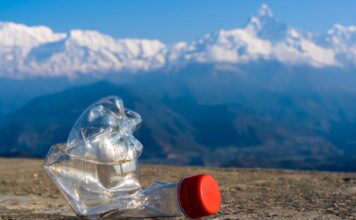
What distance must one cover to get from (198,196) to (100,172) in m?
1.93

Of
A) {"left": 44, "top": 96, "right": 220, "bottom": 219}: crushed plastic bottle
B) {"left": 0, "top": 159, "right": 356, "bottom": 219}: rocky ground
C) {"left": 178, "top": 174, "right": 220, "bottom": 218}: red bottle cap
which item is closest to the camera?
{"left": 178, "top": 174, "right": 220, "bottom": 218}: red bottle cap

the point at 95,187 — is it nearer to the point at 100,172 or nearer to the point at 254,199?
the point at 100,172

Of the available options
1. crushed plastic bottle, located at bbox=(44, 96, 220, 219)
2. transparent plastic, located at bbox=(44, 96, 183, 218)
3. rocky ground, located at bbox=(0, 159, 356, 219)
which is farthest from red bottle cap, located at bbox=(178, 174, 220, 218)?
rocky ground, located at bbox=(0, 159, 356, 219)

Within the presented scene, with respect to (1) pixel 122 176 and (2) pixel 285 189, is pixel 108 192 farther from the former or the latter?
(2) pixel 285 189

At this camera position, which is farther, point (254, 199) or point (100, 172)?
point (254, 199)

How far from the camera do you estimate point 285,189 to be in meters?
14.6

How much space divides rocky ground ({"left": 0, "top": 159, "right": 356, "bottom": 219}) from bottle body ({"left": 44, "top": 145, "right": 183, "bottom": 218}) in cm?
100

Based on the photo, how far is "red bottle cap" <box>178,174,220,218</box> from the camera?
764 cm

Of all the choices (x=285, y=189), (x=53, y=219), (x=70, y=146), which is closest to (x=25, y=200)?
(x=53, y=219)

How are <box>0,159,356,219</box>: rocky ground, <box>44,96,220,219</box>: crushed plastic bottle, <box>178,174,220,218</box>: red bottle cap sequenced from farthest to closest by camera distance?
<box>0,159,356,219</box>: rocky ground → <box>44,96,220,219</box>: crushed plastic bottle → <box>178,174,220,218</box>: red bottle cap

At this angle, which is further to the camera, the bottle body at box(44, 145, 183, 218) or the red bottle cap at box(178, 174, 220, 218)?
the bottle body at box(44, 145, 183, 218)

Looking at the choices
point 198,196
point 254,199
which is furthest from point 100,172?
point 254,199

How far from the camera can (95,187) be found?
8961 mm

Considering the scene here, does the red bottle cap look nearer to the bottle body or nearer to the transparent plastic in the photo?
the transparent plastic
